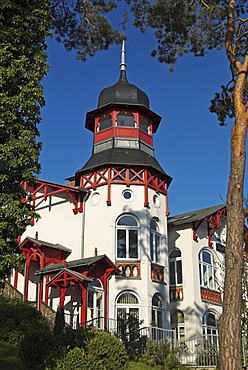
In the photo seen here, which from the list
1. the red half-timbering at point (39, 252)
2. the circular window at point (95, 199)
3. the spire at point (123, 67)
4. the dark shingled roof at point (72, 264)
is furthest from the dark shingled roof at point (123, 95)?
the dark shingled roof at point (72, 264)

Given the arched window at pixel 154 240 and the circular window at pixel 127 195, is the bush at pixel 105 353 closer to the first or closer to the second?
the arched window at pixel 154 240

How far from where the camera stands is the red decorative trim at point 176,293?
2499 cm

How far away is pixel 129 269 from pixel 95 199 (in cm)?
371

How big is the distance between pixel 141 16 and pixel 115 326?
39.8 feet

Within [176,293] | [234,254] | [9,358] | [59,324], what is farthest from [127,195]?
[234,254]

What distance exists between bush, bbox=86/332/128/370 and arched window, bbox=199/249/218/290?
14.2 meters

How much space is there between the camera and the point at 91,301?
21484 mm

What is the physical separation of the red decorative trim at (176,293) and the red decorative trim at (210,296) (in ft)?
3.54

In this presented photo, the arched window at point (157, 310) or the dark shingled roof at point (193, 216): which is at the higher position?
the dark shingled roof at point (193, 216)

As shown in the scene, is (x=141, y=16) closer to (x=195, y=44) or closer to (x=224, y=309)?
(x=195, y=44)

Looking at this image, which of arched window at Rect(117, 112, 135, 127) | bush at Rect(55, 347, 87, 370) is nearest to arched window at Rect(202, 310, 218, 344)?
arched window at Rect(117, 112, 135, 127)

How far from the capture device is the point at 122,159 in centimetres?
2398

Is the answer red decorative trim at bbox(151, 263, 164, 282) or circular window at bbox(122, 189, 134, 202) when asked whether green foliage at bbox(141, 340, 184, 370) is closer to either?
red decorative trim at bbox(151, 263, 164, 282)

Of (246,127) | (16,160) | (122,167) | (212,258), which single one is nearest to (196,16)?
(246,127)
